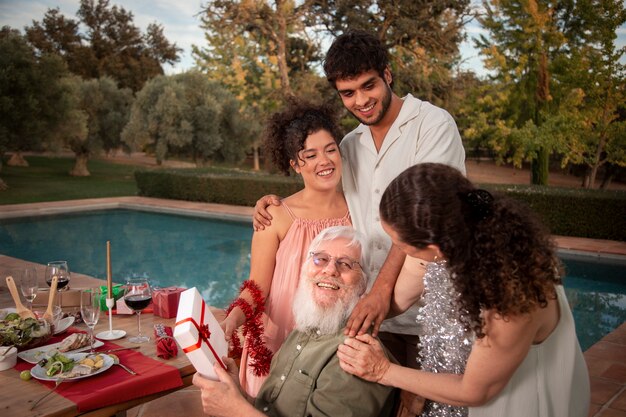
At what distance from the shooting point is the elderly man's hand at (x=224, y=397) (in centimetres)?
169

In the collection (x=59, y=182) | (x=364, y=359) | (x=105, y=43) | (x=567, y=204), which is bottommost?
(x=59, y=182)

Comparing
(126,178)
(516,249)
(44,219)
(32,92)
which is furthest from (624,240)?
(126,178)

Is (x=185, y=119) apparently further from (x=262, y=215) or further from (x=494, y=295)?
(x=494, y=295)

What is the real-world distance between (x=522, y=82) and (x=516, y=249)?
1618 centimetres

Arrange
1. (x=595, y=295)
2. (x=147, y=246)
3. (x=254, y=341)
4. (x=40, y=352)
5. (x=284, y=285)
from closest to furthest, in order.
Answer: (x=40, y=352) → (x=254, y=341) → (x=284, y=285) → (x=595, y=295) → (x=147, y=246)

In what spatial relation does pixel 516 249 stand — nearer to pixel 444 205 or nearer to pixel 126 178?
pixel 444 205

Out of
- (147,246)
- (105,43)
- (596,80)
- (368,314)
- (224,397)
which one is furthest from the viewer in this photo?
(105,43)

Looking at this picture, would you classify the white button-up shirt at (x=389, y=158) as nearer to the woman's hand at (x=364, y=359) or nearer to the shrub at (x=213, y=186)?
the woman's hand at (x=364, y=359)

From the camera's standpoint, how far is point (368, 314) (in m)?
1.87

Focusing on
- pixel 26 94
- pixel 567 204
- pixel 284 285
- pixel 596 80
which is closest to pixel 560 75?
pixel 596 80

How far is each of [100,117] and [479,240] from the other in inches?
923

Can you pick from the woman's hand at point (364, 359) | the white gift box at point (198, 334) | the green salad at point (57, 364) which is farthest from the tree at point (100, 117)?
the woman's hand at point (364, 359)

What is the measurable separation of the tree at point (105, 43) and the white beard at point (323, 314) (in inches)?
1125

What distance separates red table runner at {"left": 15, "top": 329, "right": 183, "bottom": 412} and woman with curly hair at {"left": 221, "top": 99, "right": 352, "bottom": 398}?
38cm
